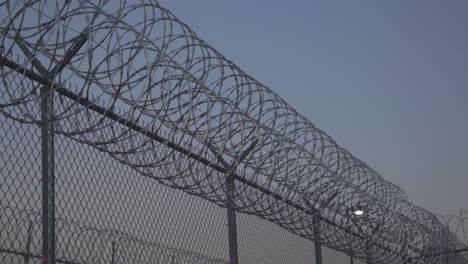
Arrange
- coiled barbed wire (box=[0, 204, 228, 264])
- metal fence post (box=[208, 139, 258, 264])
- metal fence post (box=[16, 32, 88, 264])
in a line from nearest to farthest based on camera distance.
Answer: coiled barbed wire (box=[0, 204, 228, 264])
metal fence post (box=[16, 32, 88, 264])
metal fence post (box=[208, 139, 258, 264])

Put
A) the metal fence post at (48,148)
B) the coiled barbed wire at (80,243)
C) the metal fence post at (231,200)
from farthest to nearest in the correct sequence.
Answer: the metal fence post at (231,200)
the metal fence post at (48,148)
the coiled barbed wire at (80,243)

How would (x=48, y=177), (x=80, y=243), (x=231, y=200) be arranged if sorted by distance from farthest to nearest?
(x=231, y=200) < (x=80, y=243) < (x=48, y=177)

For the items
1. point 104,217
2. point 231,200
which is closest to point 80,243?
point 104,217

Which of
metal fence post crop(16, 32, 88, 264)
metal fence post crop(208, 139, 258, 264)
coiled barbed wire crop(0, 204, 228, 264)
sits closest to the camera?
coiled barbed wire crop(0, 204, 228, 264)

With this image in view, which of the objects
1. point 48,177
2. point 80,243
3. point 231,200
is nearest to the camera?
point 48,177

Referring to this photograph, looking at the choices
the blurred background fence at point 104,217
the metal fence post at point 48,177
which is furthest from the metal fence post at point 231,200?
the metal fence post at point 48,177

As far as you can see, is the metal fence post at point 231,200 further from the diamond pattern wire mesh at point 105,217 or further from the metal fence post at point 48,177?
the metal fence post at point 48,177

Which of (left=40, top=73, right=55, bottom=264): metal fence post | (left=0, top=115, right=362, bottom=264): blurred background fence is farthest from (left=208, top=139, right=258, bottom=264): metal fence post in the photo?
(left=40, top=73, right=55, bottom=264): metal fence post

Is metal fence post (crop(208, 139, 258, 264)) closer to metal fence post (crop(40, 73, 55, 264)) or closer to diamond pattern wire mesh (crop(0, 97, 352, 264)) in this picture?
diamond pattern wire mesh (crop(0, 97, 352, 264))

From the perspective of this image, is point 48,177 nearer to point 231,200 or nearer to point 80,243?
point 80,243

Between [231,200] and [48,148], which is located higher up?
[231,200]

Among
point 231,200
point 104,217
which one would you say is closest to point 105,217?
point 104,217

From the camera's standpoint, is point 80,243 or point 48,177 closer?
point 48,177

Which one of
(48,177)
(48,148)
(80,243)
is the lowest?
(80,243)
